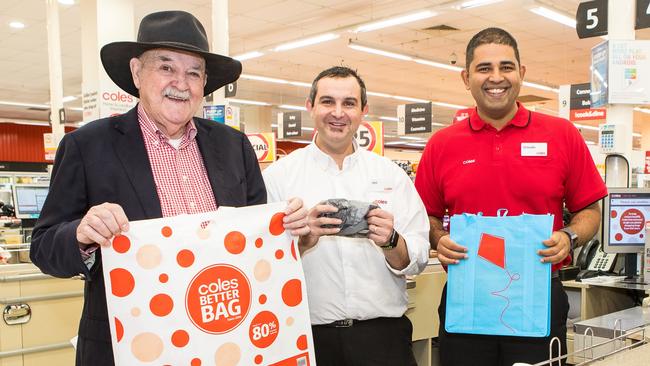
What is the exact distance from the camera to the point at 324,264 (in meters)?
2.25

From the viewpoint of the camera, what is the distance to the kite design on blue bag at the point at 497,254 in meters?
2.10

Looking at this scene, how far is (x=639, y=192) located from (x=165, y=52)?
121 inches

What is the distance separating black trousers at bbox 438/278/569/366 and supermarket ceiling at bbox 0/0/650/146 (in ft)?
21.1

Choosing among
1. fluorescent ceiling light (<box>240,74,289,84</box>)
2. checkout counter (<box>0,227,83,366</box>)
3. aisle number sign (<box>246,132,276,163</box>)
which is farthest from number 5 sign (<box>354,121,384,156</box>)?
fluorescent ceiling light (<box>240,74,289,84</box>)

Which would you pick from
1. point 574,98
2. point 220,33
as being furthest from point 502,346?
point 574,98

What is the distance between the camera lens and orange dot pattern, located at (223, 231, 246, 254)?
5.66 ft

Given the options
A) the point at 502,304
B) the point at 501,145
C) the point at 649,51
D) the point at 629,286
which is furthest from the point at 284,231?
the point at 649,51

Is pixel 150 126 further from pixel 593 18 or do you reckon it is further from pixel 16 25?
pixel 16 25

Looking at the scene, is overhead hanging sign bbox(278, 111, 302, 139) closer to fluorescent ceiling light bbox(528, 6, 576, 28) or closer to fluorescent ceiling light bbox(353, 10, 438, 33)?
fluorescent ceiling light bbox(353, 10, 438, 33)

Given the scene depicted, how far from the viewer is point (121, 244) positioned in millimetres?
1582

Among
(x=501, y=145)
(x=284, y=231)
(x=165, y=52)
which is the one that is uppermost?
(x=165, y=52)

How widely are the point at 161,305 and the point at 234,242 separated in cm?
28

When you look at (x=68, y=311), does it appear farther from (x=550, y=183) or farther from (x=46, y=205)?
(x=550, y=183)

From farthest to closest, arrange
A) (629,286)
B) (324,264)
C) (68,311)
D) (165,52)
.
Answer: (68,311) < (629,286) < (324,264) < (165,52)
